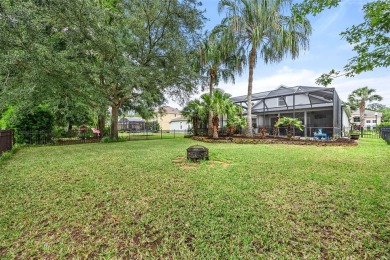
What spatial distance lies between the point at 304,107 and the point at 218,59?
8706 mm

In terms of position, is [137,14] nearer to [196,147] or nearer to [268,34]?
[268,34]

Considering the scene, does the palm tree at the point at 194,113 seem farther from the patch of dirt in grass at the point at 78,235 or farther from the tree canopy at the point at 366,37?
the patch of dirt in grass at the point at 78,235

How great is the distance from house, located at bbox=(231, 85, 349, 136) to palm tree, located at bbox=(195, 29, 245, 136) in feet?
11.5

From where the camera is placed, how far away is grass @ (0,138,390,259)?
1962 millimetres

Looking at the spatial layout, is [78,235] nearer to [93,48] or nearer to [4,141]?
[4,141]

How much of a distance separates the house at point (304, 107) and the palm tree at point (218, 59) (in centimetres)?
351

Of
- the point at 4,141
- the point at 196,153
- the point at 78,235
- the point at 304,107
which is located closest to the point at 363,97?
the point at 304,107

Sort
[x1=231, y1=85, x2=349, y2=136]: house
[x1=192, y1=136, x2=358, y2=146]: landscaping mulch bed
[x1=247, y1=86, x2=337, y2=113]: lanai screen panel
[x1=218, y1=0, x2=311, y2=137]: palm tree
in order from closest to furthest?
[x1=192, y1=136, x2=358, y2=146]: landscaping mulch bed → [x1=218, y1=0, x2=311, y2=137]: palm tree → [x1=247, y1=86, x2=337, y2=113]: lanai screen panel → [x1=231, y1=85, x2=349, y2=136]: house

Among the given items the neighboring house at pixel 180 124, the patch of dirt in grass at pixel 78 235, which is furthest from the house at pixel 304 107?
the neighboring house at pixel 180 124

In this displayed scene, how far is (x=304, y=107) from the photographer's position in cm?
1535

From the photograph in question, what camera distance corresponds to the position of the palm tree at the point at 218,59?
11.5m

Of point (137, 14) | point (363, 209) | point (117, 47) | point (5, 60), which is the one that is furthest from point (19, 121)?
point (363, 209)

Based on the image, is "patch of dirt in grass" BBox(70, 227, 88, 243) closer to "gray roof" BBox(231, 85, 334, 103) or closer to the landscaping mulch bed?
the landscaping mulch bed

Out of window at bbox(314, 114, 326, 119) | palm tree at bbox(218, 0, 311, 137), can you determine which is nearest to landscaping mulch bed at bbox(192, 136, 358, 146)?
window at bbox(314, 114, 326, 119)
